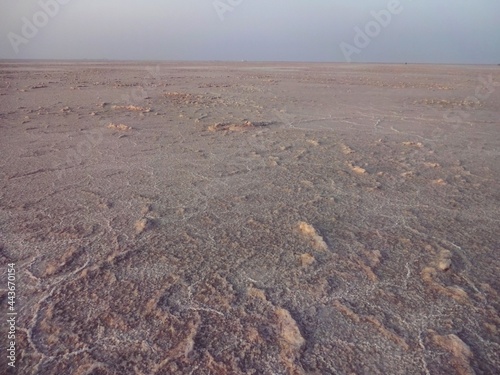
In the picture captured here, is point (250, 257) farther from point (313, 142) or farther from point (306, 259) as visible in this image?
point (313, 142)

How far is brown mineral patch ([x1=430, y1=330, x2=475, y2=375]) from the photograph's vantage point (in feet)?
4.44

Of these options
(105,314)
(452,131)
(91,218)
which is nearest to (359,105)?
(452,131)

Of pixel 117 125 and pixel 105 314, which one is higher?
pixel 105 314

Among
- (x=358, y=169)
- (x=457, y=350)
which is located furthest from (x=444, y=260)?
(x=358, y=169)

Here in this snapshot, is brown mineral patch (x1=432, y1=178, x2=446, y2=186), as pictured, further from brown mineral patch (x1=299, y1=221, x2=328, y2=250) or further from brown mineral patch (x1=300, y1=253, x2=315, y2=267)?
brown mineral patch (x1=300, y1=253, x2=315, y2=267)

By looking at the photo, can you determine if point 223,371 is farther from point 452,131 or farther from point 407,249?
point 452,131

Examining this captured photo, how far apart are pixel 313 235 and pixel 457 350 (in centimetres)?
102

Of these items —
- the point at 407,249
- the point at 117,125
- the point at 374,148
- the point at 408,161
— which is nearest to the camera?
the point at 407,249

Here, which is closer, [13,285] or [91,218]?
[13,285]

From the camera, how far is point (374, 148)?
14.6 feet

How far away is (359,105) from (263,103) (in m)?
2.25

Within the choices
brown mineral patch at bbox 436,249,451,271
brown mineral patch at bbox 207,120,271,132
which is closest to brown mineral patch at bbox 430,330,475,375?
brown mineral patch at bbox 436,249,451,271

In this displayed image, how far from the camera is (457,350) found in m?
1.43

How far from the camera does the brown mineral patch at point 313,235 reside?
85.8 inches
